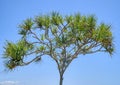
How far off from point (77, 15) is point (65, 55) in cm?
304

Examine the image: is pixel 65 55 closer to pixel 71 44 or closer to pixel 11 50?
pixel 71 44

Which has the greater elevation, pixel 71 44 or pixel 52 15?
pixel 52 15

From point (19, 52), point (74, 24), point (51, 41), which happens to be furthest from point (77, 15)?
point (19, 52)

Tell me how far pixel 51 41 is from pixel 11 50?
10.0 ft

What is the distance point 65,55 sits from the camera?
1143 inches

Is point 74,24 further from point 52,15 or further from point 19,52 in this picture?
point 19,52

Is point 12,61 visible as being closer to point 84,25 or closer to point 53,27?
point 53,27

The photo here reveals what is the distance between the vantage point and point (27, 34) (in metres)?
30.0

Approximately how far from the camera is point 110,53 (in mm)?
29766

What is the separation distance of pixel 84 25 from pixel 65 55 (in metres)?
2.54

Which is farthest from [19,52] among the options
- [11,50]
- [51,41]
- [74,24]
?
[74,24]

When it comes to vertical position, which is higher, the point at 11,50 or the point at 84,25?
the point at 84,25

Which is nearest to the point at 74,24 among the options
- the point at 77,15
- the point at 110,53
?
the point at 77,15

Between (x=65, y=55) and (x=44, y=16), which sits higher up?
(x=44, y=16)
